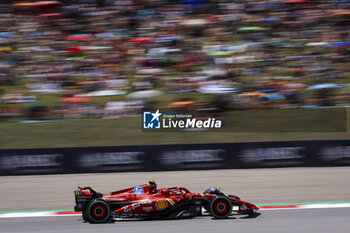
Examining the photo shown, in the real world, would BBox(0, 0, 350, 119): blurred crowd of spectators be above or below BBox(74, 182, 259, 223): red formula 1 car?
above

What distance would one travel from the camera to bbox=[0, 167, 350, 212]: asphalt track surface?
33.1 ft

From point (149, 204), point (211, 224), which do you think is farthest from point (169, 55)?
point (211, 224)

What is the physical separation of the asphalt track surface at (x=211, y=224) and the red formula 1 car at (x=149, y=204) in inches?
5.8

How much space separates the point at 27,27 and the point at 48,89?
332cm

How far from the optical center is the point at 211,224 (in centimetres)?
775

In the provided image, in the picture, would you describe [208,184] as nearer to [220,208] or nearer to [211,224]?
[220,208]

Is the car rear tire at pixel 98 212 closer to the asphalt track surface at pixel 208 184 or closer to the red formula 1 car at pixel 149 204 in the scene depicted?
the red formula 1 car at pixel 149 204

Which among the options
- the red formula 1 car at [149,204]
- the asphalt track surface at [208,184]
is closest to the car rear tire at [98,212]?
the red formula 1 car at [149,204]

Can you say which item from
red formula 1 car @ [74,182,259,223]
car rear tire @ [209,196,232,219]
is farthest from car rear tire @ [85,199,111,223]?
car rear tire @ [209,196,232,219]

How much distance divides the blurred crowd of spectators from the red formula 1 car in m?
6.43

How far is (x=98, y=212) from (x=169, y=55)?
905cm

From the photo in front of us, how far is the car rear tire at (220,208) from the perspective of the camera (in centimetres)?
791

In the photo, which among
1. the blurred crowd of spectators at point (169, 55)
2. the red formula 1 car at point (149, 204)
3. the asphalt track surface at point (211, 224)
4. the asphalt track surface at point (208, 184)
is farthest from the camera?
the blurred crowd of spectators at point (169, 55)

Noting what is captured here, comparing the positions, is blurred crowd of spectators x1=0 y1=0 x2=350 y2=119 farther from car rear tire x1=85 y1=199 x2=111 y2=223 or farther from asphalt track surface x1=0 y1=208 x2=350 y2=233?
car rear tire x1=85 y1=199 x2=111 y2=223
